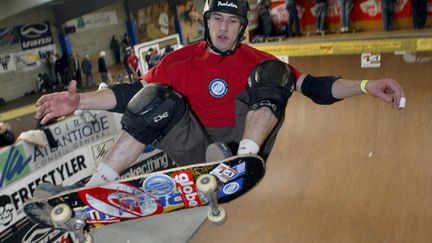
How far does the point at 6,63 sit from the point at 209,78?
1174 centimetres

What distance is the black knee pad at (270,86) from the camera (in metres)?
2.15

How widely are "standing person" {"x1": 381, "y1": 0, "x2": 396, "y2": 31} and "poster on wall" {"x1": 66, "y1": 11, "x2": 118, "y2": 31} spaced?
442 inches

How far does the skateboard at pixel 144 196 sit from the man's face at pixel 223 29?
31.2 inches

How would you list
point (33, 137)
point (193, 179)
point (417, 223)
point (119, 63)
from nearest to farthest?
point (193, 179), point (417, 223), point (33, 137), point (119, 63)

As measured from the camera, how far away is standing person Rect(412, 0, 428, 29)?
18.5 ft

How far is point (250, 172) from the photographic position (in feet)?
6.78

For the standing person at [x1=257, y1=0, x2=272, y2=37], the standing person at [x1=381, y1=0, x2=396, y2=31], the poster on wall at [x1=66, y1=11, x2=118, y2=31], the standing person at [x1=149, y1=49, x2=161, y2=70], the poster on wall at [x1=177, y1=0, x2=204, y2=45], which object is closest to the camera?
the standing person at [x1=381, y1=0, x2=396, y2=31]

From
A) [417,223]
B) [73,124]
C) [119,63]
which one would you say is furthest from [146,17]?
[417,223]

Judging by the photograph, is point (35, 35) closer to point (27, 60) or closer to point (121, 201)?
point (27, 60)

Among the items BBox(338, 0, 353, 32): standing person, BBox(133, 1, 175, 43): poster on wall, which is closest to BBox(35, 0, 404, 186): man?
BBox(338, 0, 353, 32): standing person

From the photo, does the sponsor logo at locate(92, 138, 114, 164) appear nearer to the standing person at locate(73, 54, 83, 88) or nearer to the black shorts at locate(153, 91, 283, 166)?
the black shorts at locate(153, 91, 283, 166)

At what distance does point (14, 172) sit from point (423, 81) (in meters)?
4.69

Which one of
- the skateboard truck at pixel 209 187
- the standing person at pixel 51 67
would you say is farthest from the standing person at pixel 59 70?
the skateboard truck at pixel 209 187

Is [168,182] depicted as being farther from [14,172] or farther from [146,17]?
[146,17]
